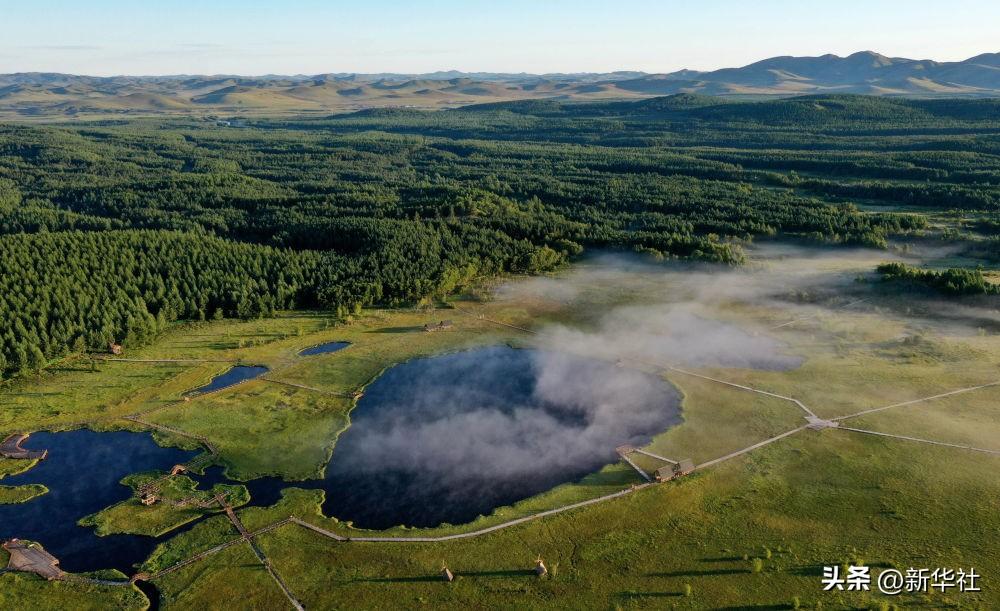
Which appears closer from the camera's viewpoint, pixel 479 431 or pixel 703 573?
pixel 703 573

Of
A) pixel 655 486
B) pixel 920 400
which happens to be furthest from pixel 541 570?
pixel 920 400

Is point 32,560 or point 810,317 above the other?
point 810,317

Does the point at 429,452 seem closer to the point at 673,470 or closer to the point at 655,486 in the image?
the point at 655,486

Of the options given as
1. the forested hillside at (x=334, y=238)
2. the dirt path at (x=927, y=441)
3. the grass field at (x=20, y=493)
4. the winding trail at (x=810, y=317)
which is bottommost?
the grass field at (x=20, y=493)

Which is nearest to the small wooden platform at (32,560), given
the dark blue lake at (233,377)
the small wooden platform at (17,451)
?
the small wooden platform at (17,451)

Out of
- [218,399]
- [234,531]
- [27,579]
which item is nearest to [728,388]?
[234,531]

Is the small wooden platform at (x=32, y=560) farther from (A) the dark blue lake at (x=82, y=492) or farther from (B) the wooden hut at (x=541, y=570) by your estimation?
(B) the wooden hut at (x=541, y=570)
